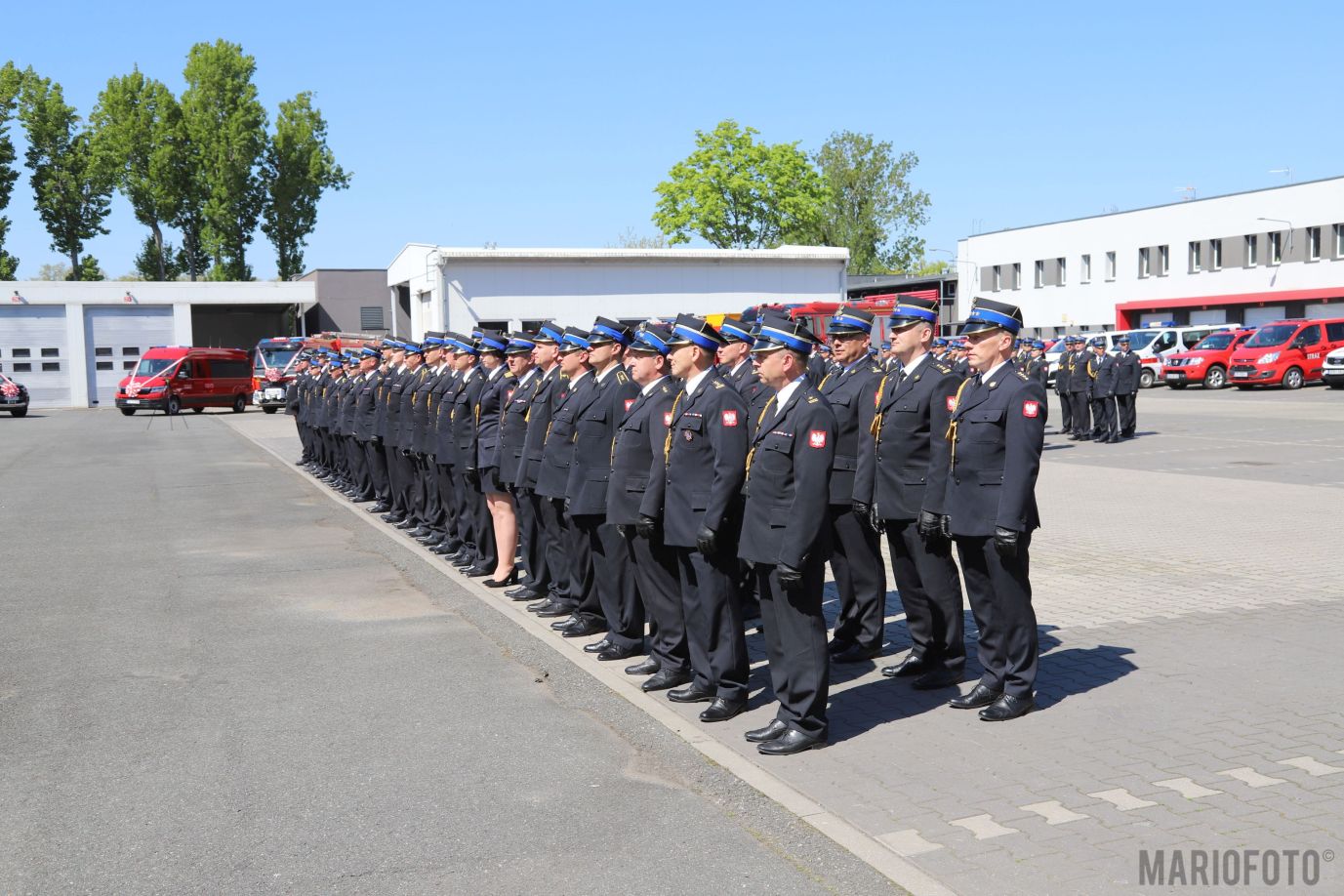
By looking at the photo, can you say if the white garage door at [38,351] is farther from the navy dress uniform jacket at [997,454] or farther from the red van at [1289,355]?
the navy dress uniform jacket at [997,454]

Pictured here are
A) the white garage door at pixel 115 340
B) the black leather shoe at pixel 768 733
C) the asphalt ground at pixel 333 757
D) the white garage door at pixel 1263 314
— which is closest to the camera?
the asphalt ground at pixel 333 757

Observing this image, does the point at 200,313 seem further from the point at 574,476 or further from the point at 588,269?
the point at 574,476

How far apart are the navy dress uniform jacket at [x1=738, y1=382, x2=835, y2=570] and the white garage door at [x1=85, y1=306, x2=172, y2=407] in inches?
2077

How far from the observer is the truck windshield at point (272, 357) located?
142 feet

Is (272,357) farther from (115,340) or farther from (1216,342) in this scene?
(1216,342)

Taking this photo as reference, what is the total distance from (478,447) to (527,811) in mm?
5276

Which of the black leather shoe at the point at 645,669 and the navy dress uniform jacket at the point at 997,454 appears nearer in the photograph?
the navy dress uniform jacket at the point at 997,454

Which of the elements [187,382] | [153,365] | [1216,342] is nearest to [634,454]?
[1216,342]

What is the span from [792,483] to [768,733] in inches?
46.2

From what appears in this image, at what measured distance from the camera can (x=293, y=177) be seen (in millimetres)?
73625

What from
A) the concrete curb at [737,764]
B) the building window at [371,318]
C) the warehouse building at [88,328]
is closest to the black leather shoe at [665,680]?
the concrete curb at [737,764]

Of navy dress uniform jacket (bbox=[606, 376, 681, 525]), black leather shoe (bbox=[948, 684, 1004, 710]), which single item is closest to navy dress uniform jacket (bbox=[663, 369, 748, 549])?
navy dress uniform jacket (bbox=[606, 376, 681, 525])

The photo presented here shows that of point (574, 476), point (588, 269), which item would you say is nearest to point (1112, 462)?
point (574, 476)

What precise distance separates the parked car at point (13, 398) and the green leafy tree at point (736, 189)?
33.6 m
